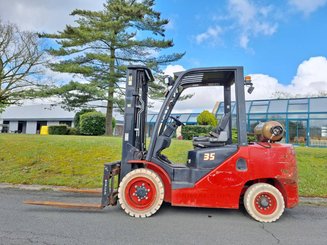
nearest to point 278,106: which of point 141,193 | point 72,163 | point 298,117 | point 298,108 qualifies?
point 298,108

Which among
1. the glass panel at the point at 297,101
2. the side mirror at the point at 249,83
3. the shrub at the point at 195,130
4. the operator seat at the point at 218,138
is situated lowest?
the operator seat at the point at 218,138

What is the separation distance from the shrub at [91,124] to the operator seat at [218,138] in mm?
16099

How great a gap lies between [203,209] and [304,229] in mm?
1845

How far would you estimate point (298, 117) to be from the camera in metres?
22.3

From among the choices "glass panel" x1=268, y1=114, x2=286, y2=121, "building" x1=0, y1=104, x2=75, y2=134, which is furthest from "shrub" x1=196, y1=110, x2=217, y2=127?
"building" x1=0, y1=104, x2=75, y2=134

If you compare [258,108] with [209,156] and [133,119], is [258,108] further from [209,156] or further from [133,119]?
[133,119]

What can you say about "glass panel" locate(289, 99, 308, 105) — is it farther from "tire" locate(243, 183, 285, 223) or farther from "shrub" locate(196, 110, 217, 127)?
"tire" locate(243, 183, 285, 223)

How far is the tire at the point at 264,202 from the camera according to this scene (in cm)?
475

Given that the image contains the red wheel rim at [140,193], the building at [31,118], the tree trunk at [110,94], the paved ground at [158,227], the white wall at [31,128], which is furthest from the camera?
the white wall at [31,128]

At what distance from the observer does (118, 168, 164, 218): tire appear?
15.8 ft

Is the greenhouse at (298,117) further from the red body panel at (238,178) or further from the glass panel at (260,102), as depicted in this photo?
the red body panel at (238,178)

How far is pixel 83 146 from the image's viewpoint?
11352mm

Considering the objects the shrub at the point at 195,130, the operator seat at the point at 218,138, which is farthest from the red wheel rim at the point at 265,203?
the shrub at the point at 195,130

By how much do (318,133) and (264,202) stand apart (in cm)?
1989
